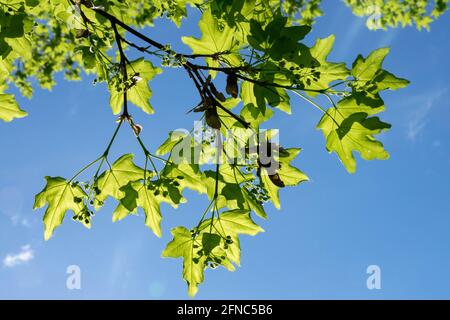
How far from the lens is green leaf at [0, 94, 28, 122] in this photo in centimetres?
227

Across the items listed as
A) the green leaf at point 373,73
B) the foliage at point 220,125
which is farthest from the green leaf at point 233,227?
the green leaf at point 373,73

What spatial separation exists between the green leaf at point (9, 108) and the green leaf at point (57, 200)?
0.37 meters

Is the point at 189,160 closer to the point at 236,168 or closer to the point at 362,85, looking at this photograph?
the point at 236,168

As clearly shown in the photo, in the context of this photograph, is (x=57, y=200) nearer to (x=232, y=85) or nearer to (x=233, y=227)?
(x=233, y=227)

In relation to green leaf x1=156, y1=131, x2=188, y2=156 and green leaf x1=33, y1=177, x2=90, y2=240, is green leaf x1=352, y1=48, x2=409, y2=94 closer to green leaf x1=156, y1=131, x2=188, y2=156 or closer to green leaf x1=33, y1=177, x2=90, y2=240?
green leaf x1=156, y1=131, x2=188, y2=156

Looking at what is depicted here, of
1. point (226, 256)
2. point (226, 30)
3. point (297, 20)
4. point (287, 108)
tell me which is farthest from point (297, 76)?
point (297, 20)

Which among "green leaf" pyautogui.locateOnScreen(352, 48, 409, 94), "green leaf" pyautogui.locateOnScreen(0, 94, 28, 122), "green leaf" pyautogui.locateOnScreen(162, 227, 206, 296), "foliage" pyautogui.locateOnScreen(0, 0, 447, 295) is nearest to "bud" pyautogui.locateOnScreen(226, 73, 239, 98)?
"foliage" pyautogui.locateOnScreen(0, 0, 447, 295)

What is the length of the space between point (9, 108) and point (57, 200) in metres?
0.55

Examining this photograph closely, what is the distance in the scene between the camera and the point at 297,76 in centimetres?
199

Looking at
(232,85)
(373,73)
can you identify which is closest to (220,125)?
(232,85)

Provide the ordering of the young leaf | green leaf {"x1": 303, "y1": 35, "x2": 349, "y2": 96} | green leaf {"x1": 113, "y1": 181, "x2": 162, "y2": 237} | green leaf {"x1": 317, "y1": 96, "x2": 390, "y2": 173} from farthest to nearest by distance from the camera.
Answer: the young leaf → green leaf {"x1": 113, "y1": 181, "x2": 162, "y2": 237} → green leaf {"x1": 303, "y1": 35, "x2": 349, "y2": 96} → green leaf {"x1": 317, "y1": 96, "x2": 390, "y2": 173}

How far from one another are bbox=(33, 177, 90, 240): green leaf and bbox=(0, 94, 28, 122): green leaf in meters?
0.37

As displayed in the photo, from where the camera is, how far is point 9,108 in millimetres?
2277

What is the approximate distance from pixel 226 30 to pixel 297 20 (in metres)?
7.58
